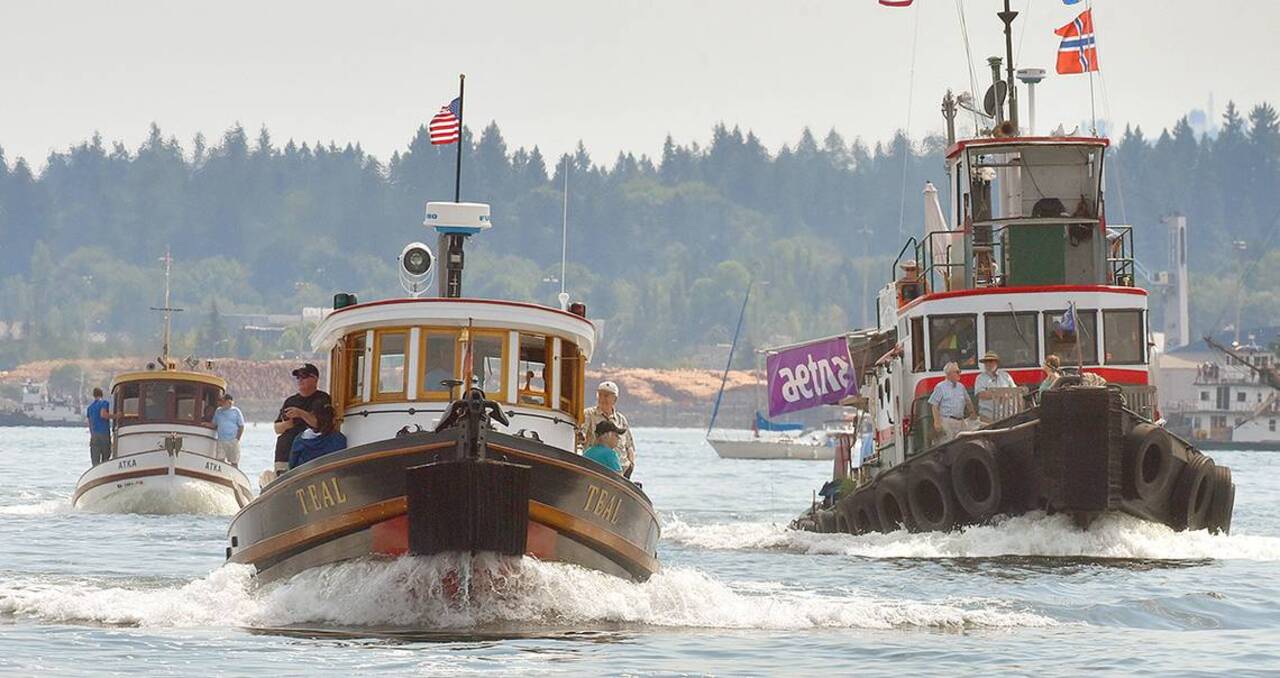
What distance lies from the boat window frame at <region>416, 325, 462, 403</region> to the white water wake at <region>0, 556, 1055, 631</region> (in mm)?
2009

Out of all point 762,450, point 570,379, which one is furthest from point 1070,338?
point 762,450

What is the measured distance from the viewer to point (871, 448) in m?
41.3

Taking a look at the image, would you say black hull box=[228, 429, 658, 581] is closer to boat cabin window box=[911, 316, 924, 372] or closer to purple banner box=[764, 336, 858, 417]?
boat cabin window box=[911, 316, 924, 372]

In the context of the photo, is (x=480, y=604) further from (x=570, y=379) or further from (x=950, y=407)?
(x=950, y=407)

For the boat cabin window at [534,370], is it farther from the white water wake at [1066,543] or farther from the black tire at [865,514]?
the black tire at [865,514]

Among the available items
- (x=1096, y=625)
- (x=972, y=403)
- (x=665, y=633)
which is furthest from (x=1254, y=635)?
(x=972, y=403)

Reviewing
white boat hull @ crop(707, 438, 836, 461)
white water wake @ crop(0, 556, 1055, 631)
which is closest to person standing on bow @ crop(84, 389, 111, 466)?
white water wake @ crop(0, 556, 1055, 631)

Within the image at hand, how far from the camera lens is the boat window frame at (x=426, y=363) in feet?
71.5

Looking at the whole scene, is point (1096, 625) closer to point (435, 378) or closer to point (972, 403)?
point (435, 378)

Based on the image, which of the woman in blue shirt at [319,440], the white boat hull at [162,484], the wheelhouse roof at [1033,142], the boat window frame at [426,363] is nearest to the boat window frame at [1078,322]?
the wheelhouse roof at [1033,142]

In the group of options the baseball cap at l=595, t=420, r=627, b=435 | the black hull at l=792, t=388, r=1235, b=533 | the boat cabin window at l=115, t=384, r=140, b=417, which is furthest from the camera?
the boat cabin window at l=115, t=384, r=140, b=417

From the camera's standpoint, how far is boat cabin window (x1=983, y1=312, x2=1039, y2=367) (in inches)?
1309

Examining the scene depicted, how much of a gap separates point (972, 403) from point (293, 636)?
1468 centimetres

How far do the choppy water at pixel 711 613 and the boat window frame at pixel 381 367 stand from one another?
196 centimetres
